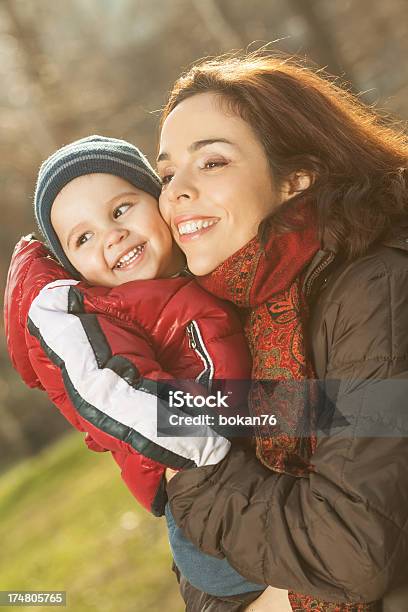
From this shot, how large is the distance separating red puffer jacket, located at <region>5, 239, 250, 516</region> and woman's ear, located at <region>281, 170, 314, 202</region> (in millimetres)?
334

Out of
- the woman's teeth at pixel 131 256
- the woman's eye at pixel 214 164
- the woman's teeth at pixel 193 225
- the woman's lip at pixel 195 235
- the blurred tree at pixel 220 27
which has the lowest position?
the woman's teeth at pixel 131 256

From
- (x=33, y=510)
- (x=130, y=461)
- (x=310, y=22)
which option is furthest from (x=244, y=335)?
(x=310, y=22)

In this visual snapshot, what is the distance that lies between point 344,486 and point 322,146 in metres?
0.87

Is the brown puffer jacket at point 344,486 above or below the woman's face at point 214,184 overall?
below

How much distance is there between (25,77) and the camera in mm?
7828

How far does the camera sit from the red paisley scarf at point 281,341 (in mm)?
1518

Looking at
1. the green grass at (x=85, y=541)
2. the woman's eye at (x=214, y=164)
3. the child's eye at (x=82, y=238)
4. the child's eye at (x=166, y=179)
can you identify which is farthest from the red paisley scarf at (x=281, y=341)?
the green grass at (x=85, y=541)

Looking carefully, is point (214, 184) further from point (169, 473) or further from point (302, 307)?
point (169, 473)

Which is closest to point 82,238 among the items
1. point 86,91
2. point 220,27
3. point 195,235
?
point 195,235

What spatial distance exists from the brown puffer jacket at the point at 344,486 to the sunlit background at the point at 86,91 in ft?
10.6

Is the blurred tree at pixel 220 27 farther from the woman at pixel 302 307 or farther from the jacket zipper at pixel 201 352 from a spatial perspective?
the jacket zipper at pixel 201 352

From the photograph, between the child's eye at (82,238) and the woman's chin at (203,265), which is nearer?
the woman's chin at (203,265)

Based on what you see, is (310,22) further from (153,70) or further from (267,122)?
(267,122)

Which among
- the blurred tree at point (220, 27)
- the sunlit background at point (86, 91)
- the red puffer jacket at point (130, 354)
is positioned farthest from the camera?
the blurred tree at point (220, 27)
